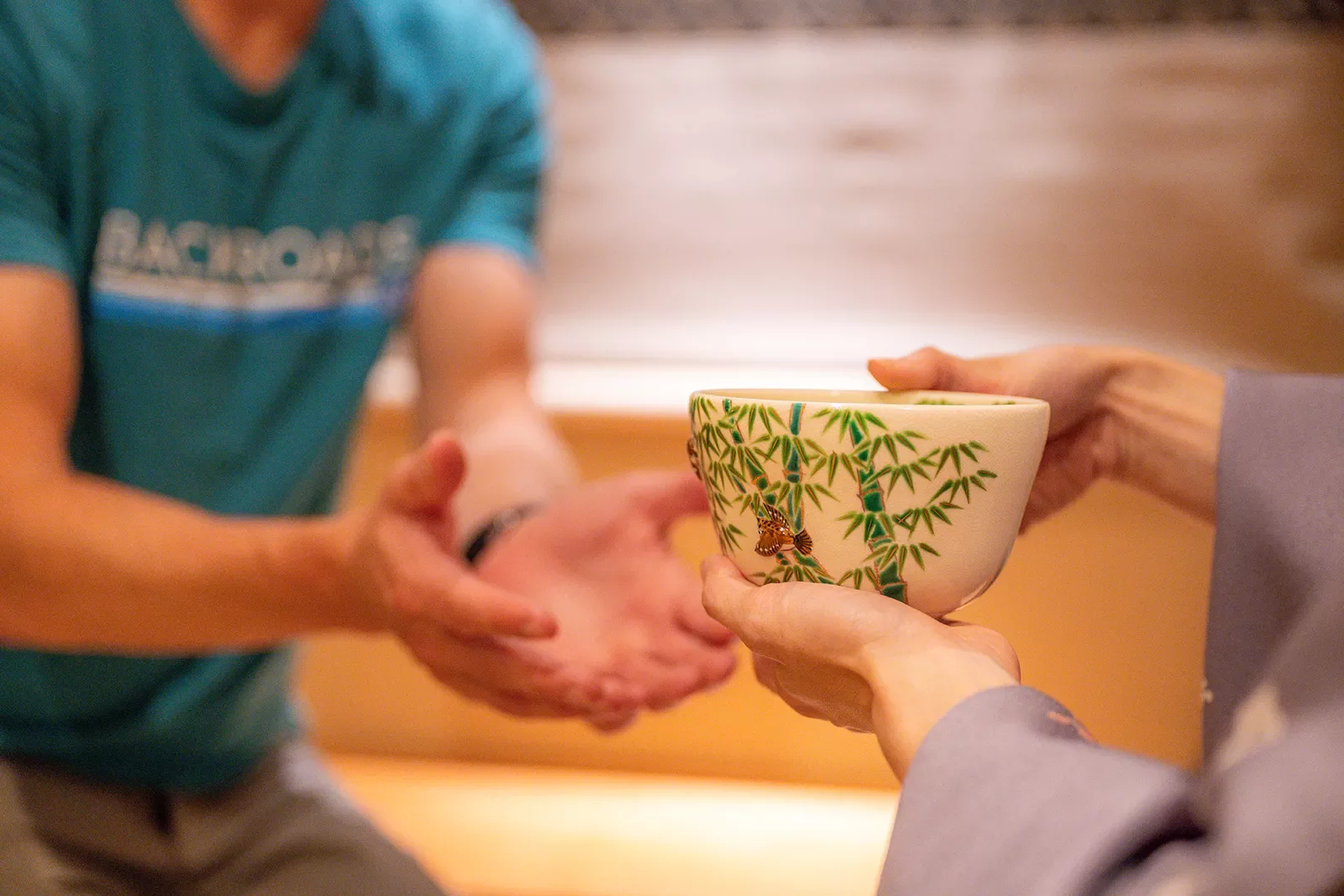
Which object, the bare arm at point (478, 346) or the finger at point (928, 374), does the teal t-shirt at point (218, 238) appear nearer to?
the bare arm at point (478, 346)

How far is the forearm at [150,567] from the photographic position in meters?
0.61

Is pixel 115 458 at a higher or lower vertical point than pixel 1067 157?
lower

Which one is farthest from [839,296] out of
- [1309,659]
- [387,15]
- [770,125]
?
[1309,659]

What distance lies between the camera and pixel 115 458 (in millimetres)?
772

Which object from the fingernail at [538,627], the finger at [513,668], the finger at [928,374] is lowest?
the finger at [513,668]

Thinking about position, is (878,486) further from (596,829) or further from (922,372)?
(596,829)

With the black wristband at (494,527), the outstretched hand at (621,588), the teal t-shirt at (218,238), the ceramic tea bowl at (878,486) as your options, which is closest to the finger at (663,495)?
the outstretched hand at (621,588)

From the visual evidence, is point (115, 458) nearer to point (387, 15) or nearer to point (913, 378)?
point (387, 15)

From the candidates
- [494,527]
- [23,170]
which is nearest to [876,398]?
[494,527]

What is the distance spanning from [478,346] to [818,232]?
610 mm

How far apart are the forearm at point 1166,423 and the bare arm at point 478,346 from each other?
40 cm

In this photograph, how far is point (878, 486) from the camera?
334 mm

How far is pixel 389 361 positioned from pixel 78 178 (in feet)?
1.89

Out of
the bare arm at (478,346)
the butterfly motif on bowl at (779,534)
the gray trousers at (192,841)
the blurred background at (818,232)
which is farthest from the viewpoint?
the blurred background at (818,232)
